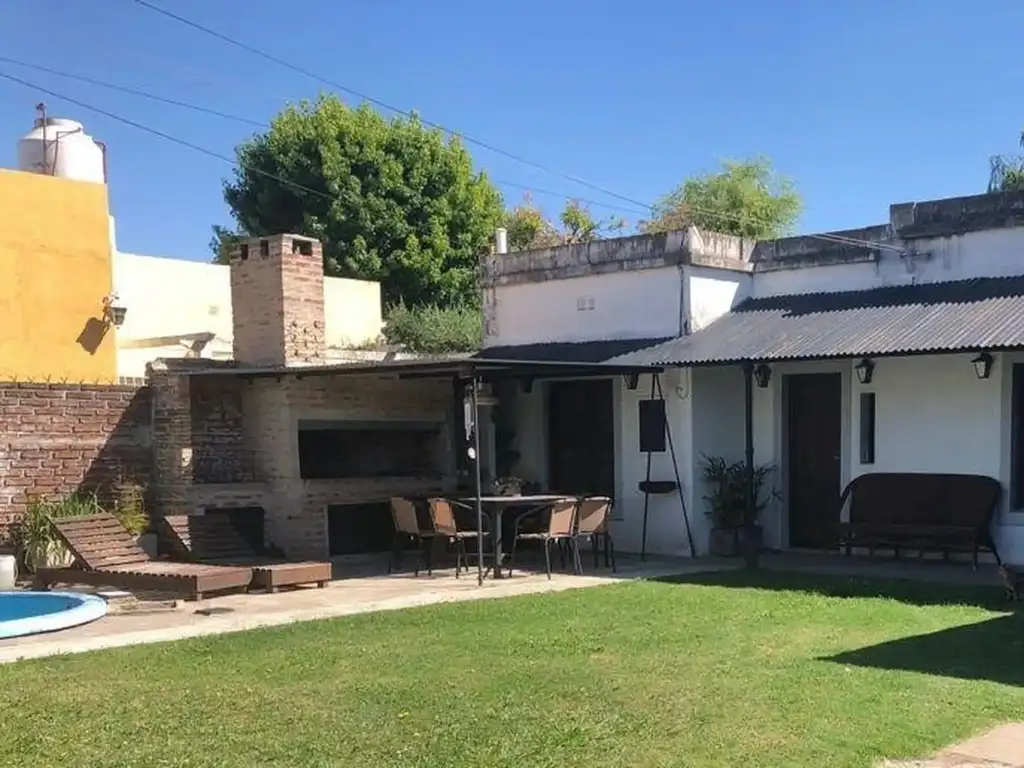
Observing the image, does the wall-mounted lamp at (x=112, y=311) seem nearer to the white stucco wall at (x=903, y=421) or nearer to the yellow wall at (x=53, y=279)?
the yellow wall at (x=53, y=279)

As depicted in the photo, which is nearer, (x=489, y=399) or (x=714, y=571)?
(x=714, y=571)

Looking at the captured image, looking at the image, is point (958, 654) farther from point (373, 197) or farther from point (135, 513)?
point (373, 197)

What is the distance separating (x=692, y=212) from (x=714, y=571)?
25.8 metres

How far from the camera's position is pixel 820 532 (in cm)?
1370

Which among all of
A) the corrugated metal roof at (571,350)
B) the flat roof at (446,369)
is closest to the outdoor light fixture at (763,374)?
the corrugated metal roof at (571,350)

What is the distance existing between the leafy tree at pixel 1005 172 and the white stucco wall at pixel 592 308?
51.1 feet

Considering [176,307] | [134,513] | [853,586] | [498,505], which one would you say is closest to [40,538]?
[134,513]

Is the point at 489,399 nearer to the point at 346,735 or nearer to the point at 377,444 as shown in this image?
the point at 377,444

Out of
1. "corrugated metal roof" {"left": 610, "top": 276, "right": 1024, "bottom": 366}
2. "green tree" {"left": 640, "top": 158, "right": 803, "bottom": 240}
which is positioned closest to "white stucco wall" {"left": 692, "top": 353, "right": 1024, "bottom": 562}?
"corrugated metal roof" {"left": 610, "top": 276, "right": 1024, "bottom": 366}

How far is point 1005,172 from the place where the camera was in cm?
2647


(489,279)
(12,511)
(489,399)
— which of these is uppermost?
(489,279)

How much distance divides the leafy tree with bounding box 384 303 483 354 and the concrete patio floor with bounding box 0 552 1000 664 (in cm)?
1064

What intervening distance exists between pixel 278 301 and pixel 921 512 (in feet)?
26.2

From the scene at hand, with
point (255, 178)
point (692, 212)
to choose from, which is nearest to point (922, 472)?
point (255, 178)
